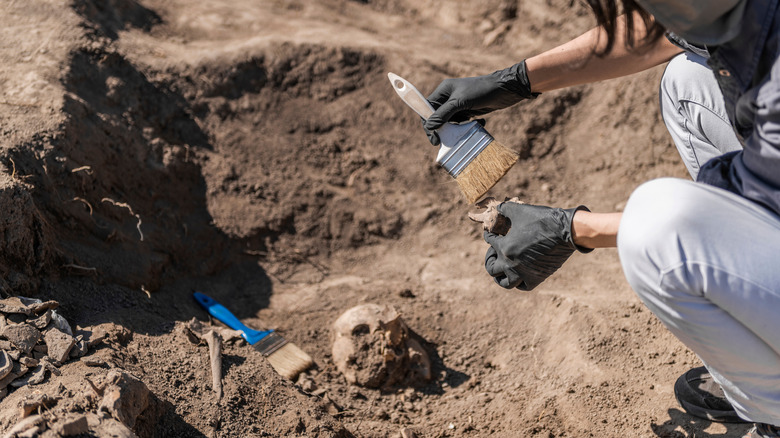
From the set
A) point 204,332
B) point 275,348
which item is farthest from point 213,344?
point 275,348

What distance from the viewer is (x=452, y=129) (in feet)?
7.95

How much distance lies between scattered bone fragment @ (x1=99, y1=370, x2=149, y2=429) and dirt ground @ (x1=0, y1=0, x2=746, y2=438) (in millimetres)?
16

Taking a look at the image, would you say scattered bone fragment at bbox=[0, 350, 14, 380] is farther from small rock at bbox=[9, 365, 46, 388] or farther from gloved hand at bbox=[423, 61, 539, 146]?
gloved hand at bbox=[423, 61, 539, 146]

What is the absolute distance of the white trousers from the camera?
5.48 feet

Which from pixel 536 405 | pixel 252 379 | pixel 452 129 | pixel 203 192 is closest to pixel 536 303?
pixel 536 405

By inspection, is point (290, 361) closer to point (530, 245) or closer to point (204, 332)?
point (204, 332)

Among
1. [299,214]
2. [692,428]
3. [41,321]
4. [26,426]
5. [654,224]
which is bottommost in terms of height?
[692,428]

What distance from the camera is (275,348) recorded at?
9.38 ft

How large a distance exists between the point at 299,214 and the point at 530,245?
78.9 inches

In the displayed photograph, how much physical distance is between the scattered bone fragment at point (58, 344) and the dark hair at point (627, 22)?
2082mm

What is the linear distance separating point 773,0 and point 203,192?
3043 millimetres

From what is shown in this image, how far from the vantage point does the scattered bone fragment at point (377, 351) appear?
2805 millimetres

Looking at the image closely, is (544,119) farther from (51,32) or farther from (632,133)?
(51,32)

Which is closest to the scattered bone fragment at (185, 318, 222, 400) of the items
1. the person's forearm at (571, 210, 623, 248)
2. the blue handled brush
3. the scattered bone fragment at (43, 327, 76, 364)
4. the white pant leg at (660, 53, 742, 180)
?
the blue handled brush
